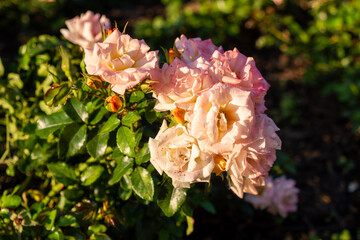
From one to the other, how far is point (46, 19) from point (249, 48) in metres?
2.12

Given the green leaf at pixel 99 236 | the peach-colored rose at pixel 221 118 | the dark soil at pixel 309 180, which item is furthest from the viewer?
the dark soil at pixel 309 180

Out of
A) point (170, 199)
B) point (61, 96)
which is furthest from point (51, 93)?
point (170, 199)

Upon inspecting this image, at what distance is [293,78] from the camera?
11.0 feet

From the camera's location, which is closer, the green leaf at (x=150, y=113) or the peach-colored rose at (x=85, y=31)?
the green leaf at (x=150, y=113)

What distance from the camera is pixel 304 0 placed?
11.7 ft

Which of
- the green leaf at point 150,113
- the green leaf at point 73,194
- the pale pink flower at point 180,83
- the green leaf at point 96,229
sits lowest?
the green leaf at point 96,229

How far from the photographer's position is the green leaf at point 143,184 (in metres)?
1.00

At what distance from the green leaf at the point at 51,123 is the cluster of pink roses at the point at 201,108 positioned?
0.91ft

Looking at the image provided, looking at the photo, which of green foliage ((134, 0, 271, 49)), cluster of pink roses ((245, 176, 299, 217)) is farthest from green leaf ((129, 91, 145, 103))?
green foliage ((134, 0, 271, 49))

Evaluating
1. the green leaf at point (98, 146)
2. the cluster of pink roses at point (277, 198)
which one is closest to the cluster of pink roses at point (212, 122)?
the green leaf at point (98, 146)

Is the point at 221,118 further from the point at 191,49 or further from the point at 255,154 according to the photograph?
the point at 191,49

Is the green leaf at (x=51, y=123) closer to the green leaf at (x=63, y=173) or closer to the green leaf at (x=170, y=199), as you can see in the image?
the green leaf at (x=63, y=173)

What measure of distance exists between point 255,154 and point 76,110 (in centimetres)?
56

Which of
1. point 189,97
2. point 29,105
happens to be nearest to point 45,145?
point 29,105
